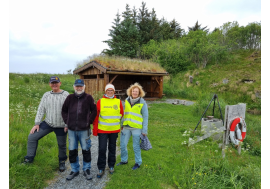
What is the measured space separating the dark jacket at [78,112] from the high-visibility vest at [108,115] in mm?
183

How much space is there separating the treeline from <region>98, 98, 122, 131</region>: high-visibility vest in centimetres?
2257

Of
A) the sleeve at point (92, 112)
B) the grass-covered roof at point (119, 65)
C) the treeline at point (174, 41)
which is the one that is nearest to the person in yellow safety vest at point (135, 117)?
the sleeve at point (92, 112)

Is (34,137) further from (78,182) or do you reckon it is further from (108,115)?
(108,115)

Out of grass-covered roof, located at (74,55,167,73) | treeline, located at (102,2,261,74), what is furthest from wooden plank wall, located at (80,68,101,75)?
treeline, located at (102,2,261,74)

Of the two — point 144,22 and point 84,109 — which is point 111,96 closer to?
point 84,109

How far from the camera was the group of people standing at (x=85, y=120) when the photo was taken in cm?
316

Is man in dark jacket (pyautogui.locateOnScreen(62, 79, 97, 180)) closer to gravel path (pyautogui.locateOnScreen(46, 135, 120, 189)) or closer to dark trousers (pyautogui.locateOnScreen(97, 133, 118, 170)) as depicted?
gravel path (pyautogui.locateOnScreen(46, 135, 120, 189))

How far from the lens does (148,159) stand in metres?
4.33

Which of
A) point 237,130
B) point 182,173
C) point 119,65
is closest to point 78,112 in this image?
point 182,173

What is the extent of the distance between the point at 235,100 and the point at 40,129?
17.4 metres

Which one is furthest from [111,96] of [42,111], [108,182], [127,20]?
[127,20]

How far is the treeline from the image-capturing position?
25.5 m

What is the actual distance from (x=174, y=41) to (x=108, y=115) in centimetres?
2956

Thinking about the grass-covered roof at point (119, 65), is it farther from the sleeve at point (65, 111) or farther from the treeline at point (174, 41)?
the treeline at point (174, 41)
